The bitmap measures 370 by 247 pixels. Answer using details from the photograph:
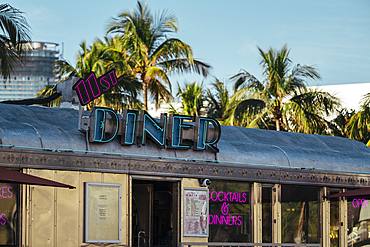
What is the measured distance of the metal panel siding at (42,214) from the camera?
9.42 metres

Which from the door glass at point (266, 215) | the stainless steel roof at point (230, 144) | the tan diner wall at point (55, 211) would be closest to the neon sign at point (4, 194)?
the tan diner wall at point (55, 211)

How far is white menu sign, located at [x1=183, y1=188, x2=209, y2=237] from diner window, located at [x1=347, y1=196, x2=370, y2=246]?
4222mm

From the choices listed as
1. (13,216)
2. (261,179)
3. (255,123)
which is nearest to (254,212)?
(261,179)

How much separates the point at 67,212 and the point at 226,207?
12.0 feet

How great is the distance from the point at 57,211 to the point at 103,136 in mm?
1597

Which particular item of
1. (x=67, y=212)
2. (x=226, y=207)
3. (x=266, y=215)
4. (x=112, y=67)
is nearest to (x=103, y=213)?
(x=67, y=212)

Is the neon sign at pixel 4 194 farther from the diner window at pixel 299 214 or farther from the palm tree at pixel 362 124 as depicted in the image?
the palm tree at pixel 362 124

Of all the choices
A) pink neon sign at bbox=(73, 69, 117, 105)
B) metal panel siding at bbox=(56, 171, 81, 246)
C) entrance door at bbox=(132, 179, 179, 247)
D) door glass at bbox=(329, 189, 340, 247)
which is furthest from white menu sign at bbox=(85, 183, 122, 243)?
door glass at bbox=(329, 189, 340, 247)

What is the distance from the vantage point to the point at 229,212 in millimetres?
12000

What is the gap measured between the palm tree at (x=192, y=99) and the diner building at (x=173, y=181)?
20600 millimetres

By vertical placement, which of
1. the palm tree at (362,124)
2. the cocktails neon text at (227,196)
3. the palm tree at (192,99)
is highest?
the palm tree at (192,99)

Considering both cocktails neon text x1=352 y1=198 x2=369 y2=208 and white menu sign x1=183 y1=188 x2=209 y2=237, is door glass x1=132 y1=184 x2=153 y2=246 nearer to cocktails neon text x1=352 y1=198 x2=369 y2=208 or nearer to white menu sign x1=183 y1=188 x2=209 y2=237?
white menu sign x1=183 y1=188 x2=209 y2=237

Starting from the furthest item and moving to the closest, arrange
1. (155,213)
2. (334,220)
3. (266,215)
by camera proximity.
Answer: (155,213), (334,220), (266,215)

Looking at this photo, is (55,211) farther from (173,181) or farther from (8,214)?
(173,181)
